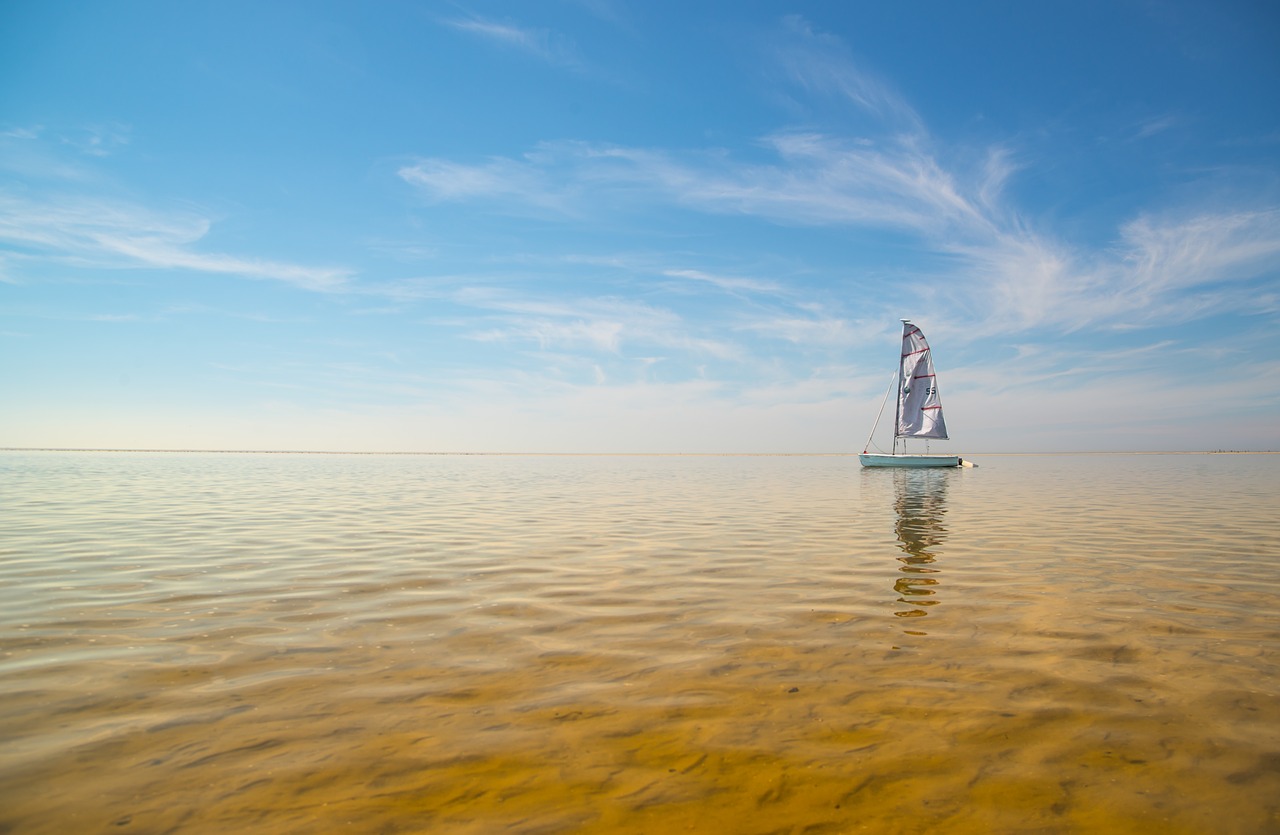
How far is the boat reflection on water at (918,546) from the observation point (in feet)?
30.1

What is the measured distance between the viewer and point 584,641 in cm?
730

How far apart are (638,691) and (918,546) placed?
10.7 meters

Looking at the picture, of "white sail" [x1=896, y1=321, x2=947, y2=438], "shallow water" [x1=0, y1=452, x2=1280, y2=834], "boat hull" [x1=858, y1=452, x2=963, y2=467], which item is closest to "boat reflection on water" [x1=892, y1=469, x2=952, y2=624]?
"shallow water" [x1=0, y1=452, x2=1280, y2=834]

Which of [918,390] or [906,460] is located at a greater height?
[918,390]

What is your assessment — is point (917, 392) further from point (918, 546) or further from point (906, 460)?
point (918, 546)

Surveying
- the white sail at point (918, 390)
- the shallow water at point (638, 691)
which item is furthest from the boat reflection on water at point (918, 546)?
the white sail at point (918, 390)

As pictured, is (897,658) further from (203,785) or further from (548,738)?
(203,785)

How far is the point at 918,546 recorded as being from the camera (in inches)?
567

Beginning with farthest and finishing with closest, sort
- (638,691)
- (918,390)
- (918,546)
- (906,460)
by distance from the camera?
(918,390) < (906,460) < (918,546) < (638,691)

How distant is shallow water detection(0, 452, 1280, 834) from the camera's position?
3.86 metres

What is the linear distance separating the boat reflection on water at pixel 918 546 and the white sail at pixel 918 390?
3941 centimetres

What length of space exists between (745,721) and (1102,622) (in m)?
5.77

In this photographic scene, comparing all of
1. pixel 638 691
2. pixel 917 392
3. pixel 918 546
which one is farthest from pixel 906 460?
pixel 638 691

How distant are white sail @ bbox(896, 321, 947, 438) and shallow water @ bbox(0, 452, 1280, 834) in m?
55.5
